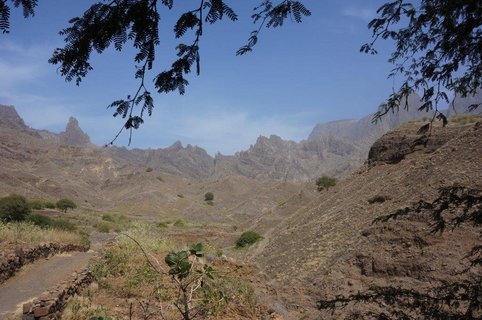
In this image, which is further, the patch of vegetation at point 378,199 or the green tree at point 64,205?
the green tree at point 64,205

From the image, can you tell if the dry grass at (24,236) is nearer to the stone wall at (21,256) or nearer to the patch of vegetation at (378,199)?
the stone wall at (21,256)

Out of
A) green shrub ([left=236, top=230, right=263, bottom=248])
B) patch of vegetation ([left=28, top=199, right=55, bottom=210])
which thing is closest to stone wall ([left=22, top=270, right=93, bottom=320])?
green shrub ([left=236, top=230, right=263, bottom=248])

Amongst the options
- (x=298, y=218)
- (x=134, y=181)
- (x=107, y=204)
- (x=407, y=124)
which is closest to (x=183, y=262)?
(x=298, y=218)

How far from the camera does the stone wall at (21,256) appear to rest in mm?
12344

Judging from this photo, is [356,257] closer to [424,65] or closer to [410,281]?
[410,281]

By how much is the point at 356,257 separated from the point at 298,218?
419 inches

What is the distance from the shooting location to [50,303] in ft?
26.8

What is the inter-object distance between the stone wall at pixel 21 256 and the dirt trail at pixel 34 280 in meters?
0.18

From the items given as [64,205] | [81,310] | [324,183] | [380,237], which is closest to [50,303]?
[81,310]

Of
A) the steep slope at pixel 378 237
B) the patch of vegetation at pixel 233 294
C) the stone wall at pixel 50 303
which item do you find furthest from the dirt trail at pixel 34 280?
the steep slope at pixel 378 237

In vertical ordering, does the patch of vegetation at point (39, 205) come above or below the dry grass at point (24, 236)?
above

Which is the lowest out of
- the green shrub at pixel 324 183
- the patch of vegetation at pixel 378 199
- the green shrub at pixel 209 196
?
the patch of vegetation at pixel 378 199

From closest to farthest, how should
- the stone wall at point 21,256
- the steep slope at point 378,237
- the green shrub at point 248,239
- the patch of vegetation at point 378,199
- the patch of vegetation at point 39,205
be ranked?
1. the stone wall at point 21,256
2. the steep slope at point 378,237
3. the patch of vegetation at point 378,199
4. the green shrub at point 248,239
5. the patch of vegetation at point 39,205

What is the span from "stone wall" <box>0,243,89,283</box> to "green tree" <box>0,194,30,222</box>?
1864cm
